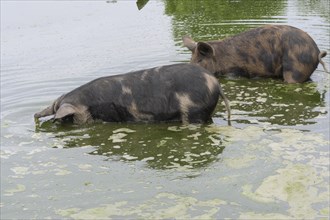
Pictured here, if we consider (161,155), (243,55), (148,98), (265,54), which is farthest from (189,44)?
(161,155)

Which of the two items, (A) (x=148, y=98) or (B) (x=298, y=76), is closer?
(A) (x=148, y=98)

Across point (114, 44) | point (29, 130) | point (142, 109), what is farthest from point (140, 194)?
point (114, 44)

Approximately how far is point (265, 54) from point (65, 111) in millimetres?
3352

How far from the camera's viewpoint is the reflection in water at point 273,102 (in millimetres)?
6430

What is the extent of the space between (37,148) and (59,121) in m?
0.84

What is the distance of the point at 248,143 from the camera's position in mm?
5656

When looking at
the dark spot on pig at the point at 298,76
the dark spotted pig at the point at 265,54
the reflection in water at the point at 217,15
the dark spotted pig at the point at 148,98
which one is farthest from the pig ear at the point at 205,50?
the reflection in water at the point at 217,15

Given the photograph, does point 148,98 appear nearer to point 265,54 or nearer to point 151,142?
point 151,142

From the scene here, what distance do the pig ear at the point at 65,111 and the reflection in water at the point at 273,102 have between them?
1825mm

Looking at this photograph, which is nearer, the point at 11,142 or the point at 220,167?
the point at 220,167

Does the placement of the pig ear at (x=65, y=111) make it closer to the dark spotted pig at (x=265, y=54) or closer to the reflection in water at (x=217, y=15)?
the dark spotted pig at (x=265, y=54)

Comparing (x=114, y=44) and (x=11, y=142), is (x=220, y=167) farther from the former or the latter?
(x=114, y=44)

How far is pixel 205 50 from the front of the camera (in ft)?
27.0

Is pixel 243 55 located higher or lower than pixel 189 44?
lower
